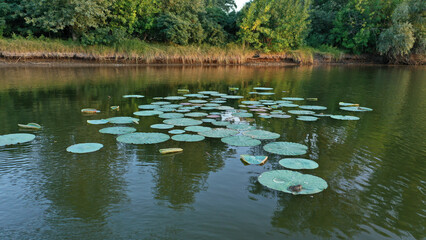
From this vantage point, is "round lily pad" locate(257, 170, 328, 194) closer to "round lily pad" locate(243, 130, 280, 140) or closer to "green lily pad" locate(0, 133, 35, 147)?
"round lily pad" locate(243, 130, 280, 140)

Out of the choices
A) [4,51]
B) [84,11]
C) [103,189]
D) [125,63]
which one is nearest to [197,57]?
[125,63]

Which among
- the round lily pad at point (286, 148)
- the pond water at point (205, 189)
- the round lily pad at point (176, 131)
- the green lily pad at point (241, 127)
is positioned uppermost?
the green lily pad at point (241, 127)

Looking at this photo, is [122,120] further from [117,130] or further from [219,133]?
[219,133]

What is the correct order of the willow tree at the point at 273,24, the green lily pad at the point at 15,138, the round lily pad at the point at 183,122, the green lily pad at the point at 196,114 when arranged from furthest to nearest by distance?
the willow tree at the point at 273,24 < the green lily pad at the point at 196,114 < the round lily pad at the point at 183,122 < the green lily pad at the point at 15,138

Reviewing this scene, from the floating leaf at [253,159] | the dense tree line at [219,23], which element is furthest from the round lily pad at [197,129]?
the dense tree line at [219,23]

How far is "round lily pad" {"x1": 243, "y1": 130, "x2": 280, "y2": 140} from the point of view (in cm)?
532

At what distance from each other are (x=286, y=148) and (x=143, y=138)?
7.60 ft

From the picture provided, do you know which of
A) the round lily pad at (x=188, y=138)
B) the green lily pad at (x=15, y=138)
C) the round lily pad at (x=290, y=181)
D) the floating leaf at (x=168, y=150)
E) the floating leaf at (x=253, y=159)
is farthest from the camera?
the round lily pad at (x=188, y=138)

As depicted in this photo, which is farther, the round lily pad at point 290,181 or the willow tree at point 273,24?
the willow tree at point 273,24

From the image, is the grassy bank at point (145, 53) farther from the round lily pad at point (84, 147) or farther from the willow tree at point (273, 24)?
the round lily pad at point (84, 147)

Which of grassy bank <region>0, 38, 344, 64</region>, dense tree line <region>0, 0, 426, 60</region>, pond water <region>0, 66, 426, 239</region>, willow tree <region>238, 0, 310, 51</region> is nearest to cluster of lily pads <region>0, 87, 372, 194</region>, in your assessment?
pond water <region>0, 66, 426, 239</region>

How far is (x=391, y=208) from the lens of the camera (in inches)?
126

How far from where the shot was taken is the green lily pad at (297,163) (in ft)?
13.2

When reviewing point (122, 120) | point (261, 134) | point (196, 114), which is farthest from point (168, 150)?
point (196, 114)
